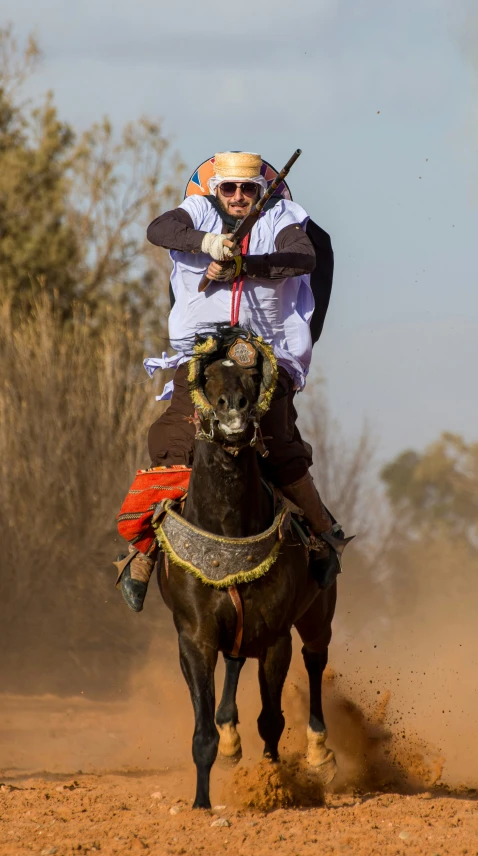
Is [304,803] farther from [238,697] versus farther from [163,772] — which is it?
[238,697]

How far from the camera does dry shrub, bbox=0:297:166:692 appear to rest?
57.8ft

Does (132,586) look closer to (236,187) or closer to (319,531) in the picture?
(319,531)

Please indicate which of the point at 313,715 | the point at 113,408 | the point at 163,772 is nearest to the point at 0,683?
the point at 113,408

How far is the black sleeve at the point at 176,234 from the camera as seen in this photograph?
22.8 feet

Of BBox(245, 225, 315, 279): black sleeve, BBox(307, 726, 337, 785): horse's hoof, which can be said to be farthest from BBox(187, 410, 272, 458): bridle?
BBox(307, 726, 337, 785): horse's hoof

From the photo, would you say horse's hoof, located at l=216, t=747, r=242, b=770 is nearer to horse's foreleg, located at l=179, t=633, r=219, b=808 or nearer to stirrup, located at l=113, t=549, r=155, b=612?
stirrup, located at l=113, t=549, r=155, b=612

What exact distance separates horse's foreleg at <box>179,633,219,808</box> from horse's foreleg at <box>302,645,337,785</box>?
7.03 ft

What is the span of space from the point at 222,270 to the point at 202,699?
2.34m

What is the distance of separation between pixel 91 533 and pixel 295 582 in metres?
11.3

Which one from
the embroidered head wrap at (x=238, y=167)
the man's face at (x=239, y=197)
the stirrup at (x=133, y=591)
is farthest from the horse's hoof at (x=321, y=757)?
the embroidered head wrap at (x=238, y=167)

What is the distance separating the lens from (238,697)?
38.5ft

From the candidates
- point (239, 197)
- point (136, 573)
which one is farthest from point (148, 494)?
point (239, 197)

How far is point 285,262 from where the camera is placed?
7145mm

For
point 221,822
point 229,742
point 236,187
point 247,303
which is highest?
point 236,187
